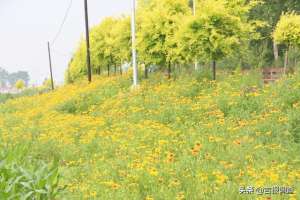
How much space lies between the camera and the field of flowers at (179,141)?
341 inches

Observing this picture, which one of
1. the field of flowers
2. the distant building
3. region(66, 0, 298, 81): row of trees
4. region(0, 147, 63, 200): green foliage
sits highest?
region(66, 0, 298, 81): row of trees

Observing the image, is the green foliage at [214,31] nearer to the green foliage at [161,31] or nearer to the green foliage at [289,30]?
the green foliage at [289,30]

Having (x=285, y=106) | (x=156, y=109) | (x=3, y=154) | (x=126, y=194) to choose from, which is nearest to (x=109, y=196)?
(x=126, y=194)

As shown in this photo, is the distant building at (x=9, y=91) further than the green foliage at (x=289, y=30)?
Yes

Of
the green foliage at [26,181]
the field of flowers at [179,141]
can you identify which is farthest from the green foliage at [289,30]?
the green foliage at [26,181]

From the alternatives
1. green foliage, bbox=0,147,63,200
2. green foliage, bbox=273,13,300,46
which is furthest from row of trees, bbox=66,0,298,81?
green foliage, bbox=0,147,63,200

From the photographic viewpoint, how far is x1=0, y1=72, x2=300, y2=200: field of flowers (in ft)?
28.4

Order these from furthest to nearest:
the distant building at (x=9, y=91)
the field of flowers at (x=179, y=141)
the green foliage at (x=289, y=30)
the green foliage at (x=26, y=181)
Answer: the distant building at (x=9, y=91)
the green foliage at (x=289, y=30)
the field of flowers at (x=179, y=141)
the green foliage at (x=26, y=181)

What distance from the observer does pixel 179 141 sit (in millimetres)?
12281

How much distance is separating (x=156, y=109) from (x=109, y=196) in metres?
9.62

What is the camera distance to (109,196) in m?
8.23

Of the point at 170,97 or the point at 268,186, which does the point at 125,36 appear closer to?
the point at 170,97

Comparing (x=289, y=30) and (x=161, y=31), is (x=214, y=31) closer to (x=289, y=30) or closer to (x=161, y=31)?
(x=289, y=30)

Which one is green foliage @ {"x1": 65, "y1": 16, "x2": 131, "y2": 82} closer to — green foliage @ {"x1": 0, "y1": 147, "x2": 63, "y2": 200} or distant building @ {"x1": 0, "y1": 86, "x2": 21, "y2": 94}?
green foliage @ {"x1": 0, "y1": 147, "x2": 63, "y2": 200}
